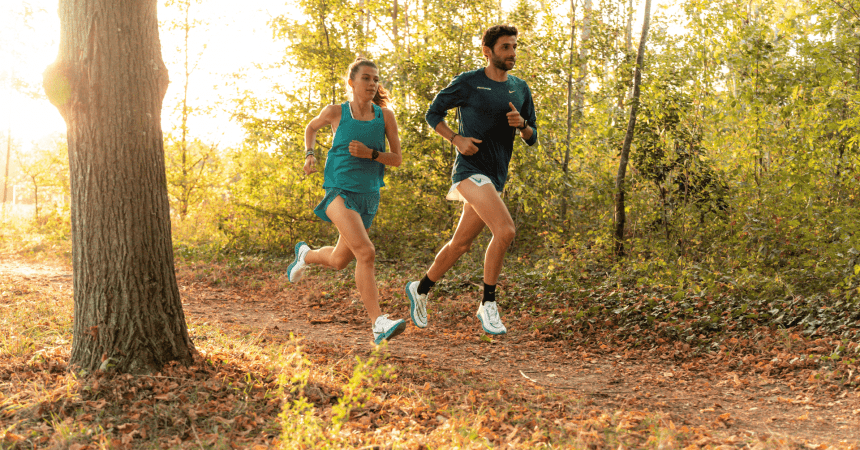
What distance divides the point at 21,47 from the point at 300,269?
14201 mm

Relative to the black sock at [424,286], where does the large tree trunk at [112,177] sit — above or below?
above

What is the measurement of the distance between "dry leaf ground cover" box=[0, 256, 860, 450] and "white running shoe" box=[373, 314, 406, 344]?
168 millimetres

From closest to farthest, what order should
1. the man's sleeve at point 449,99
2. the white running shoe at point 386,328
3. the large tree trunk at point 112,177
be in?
the large tree trunk at point 112,177, the white running shoe at point 386,328, the man's sleeve at point 449,99

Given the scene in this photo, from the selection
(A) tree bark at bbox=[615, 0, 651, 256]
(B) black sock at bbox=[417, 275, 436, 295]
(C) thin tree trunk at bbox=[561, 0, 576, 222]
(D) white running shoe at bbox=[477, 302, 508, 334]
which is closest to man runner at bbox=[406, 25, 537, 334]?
(D) white running shoe at bbox=[477, 302, 508, 334]

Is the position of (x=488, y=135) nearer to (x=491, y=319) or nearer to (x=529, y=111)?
(x=529, y=111)

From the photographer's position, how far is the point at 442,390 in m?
3.74

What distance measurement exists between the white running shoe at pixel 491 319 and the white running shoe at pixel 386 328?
31.5 inches

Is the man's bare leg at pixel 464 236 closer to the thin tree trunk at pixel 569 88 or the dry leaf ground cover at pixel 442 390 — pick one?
the dry leaf ground cover at pixel 442 390

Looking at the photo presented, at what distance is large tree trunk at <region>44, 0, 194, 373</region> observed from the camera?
336 cm

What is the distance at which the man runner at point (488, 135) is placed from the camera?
4.58 metres

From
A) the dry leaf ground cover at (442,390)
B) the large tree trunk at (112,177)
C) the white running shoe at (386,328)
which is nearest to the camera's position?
the dry leaf ground cover at (442,390)

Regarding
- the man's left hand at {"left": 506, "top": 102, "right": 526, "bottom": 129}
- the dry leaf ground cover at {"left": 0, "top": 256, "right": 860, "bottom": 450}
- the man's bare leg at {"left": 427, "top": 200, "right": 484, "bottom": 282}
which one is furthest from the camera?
the man's bare leg at {"left": 427, "top": 200, "right": 484, "bottom": 282}

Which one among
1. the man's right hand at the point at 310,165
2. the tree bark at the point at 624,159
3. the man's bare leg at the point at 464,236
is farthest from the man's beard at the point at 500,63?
the tree bark at the point at 624,159

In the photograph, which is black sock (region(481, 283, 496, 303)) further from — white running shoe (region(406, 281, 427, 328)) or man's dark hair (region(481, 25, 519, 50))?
man's dark hair (region(481, 25, 519, 50))
